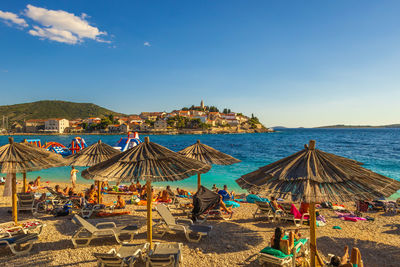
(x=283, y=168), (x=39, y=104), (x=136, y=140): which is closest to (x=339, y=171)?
(x=283, y=168)

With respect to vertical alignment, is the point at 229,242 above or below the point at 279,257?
below

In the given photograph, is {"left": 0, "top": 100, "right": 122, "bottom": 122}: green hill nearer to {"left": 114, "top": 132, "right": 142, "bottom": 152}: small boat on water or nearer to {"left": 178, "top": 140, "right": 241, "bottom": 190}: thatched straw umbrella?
{"left": 114, "top": 132, "right": 142, "bottom": 152}: small boat on water

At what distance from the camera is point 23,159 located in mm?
6660

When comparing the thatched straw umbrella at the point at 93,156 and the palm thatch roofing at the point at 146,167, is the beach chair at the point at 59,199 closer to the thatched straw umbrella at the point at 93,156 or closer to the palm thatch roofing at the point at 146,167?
the thatched straw umbrella at the point at 93,156

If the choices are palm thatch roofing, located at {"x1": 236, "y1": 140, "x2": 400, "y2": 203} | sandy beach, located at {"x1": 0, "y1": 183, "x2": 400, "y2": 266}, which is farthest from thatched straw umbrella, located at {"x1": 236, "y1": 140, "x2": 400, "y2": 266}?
sandy beach, located at {"x1": 0, "y1": 183, "x2": 400, "y2": 266}

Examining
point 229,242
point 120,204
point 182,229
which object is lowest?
point 120,204

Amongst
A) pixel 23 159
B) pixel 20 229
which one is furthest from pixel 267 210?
pixel 23 159

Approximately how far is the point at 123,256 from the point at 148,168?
5.77 feet

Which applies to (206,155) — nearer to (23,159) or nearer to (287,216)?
(287,216)

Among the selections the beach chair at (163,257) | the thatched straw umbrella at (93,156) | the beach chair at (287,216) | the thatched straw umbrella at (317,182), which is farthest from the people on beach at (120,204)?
the thatched straw umbrella at (317,182)

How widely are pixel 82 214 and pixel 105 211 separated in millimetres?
912

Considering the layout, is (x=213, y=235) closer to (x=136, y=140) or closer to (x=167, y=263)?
(x=167, y=263)

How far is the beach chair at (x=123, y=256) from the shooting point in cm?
439

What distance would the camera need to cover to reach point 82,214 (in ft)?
27.0
